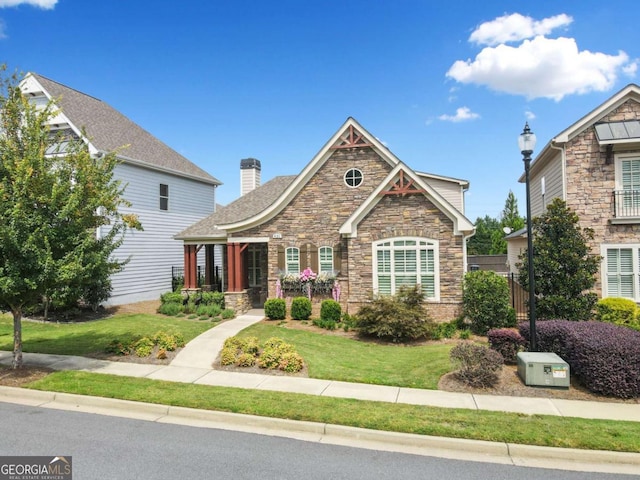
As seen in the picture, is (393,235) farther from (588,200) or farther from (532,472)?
(532,472)

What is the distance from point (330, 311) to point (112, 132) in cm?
1528

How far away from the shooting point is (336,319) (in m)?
15.3

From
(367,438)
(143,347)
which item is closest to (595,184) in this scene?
(367,438)

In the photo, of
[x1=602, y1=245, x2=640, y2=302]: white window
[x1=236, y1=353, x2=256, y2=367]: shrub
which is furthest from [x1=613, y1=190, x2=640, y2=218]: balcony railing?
[x1=236, y1=353, x2=256, y2=367]: shrub

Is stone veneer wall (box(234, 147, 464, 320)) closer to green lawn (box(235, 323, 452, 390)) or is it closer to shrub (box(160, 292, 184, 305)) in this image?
green lawn (box(235, 323, 452, 390))

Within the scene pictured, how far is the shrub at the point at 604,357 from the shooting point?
7914mm

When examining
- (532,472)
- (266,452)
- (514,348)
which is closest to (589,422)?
(532,472)

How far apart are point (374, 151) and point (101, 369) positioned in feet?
41.8

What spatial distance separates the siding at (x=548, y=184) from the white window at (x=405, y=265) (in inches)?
225

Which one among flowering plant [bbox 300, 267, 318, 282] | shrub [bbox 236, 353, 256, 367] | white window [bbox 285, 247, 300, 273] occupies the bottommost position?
shrub [bbox 236, 353, 256, 367]

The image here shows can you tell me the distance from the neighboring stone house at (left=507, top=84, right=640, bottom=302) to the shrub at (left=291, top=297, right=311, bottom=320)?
10.7 meters

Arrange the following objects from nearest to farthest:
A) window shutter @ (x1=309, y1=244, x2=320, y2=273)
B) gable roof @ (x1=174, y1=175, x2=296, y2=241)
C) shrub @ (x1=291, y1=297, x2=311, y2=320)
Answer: shrub @ (x1=291, y1=297, x2=311, y2=320), window shutter @ (x1=309, y1=244, x2=320, y2=273), gable roof @ (x1=174, y1=175, x2=296, y2=241)

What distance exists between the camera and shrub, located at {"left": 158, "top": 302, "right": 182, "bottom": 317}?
17828mm

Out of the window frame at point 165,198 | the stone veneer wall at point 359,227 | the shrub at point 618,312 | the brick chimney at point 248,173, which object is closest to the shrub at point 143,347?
the stone veneer wall at point 359,227
